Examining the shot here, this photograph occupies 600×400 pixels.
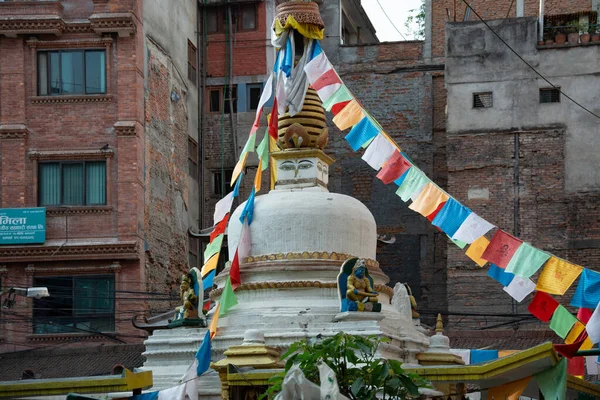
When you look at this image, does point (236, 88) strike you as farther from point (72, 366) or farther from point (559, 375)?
point (559, 375)

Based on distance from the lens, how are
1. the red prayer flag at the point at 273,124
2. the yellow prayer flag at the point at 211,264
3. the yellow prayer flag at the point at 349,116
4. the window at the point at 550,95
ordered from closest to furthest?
1. the yellow prayer flag at the point at 349,116
2. the red prayer flag at the point at 273,124
3. the yellow prayer flag at the point at 211,264
4. the window at the point at 550,95

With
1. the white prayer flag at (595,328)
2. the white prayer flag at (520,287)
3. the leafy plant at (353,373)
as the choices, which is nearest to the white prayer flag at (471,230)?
the white prayer flag at (520,287)

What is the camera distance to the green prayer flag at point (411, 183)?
24969 mm

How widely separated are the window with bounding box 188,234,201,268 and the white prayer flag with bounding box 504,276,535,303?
2241cm

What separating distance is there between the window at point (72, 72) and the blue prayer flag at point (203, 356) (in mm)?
18334

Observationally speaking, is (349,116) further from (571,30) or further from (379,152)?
(571,30)

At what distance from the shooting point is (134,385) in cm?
2147

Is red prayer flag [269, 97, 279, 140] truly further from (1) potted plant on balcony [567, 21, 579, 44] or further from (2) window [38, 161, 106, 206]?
(1) potted plant on balcony [567, 21, 579, 44]

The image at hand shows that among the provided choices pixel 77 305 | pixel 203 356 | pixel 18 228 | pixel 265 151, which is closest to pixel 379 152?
pixel 265 151

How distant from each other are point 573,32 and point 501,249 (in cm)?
2133

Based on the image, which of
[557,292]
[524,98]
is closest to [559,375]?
[557,292]

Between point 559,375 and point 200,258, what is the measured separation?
26.8 m

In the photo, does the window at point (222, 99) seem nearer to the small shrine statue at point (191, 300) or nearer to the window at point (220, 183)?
the window at point (220, 183)

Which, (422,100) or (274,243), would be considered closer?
(274,243)
